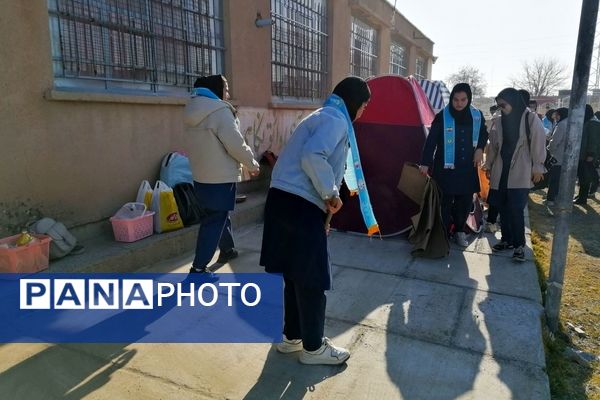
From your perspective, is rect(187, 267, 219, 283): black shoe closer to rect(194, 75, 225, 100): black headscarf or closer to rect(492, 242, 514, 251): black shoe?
rect(194, 75, 225, 100): black headscarf

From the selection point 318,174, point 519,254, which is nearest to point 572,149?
point 519,254

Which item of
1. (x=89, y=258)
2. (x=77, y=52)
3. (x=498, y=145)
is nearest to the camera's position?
(x=89, y=258)

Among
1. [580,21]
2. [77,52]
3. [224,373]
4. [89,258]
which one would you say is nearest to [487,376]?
[224,373]

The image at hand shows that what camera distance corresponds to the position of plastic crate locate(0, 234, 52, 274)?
3.40 meters

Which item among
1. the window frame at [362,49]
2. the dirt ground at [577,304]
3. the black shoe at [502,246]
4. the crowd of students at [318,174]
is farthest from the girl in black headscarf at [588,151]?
the window frame at [362,49]

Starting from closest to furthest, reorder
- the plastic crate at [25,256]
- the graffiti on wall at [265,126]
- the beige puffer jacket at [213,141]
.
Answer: the plastic crate at [25,256] → the beige puffer jacket at [213,141] → the graffiti on wall at [265,126]

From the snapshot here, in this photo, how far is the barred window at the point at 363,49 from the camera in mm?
11461

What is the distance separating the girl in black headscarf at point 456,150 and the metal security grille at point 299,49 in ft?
12.4

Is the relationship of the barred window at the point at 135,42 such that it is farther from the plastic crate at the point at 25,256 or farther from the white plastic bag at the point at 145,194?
the plastic crate at the point at 25,256

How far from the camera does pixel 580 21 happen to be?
2941mm

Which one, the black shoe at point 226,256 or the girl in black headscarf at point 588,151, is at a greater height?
the girl in black headscarf at point 588,151

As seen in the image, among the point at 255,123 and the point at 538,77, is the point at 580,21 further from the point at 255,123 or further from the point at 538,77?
A: the point at 538,77

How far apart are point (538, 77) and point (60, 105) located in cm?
5734

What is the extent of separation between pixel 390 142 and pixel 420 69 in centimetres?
1577
